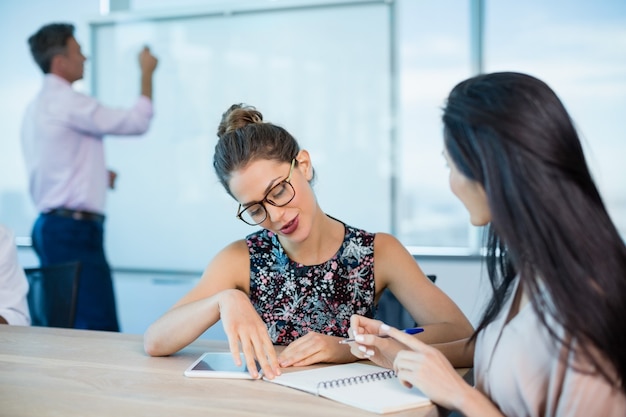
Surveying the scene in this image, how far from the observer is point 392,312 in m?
2.07

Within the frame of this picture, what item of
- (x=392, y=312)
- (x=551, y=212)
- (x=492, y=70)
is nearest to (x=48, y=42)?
(x=492, y=70)

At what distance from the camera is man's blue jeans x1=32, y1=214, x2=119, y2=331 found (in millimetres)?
3680

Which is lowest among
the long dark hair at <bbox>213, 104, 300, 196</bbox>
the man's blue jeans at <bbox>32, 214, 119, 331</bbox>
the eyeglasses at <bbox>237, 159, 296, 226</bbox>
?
the man's blue jeans at <bbox>32, 214, 119, 331</bbox>

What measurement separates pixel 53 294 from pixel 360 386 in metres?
1.45

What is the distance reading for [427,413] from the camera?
1.29m

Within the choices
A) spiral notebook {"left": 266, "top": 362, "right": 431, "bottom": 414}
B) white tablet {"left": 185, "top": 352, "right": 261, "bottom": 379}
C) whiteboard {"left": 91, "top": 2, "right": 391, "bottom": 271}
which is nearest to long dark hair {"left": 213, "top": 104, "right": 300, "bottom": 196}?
white tablet {"left": 185, "top": 352, "right": 261, "bottom": 379}

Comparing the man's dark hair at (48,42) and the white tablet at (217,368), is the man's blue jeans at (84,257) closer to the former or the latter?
the man's dark hair at (48,42)

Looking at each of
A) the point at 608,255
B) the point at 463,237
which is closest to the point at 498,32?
the point at 463,237

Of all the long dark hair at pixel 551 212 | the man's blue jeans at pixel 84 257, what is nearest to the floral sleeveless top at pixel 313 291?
the long dark hair at pixel 551 212

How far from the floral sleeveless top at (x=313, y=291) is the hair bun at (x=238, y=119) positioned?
0.36 meters

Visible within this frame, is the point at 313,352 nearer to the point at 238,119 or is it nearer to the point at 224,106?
the point at 238,119

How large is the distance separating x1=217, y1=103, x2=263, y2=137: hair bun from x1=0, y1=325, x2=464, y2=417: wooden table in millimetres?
554

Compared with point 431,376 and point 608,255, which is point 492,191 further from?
point 431,376

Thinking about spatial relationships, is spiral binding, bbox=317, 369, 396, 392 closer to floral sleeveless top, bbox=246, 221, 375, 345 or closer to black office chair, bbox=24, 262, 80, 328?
floral sleeveless top, bbox=246, 221, 375, 345
